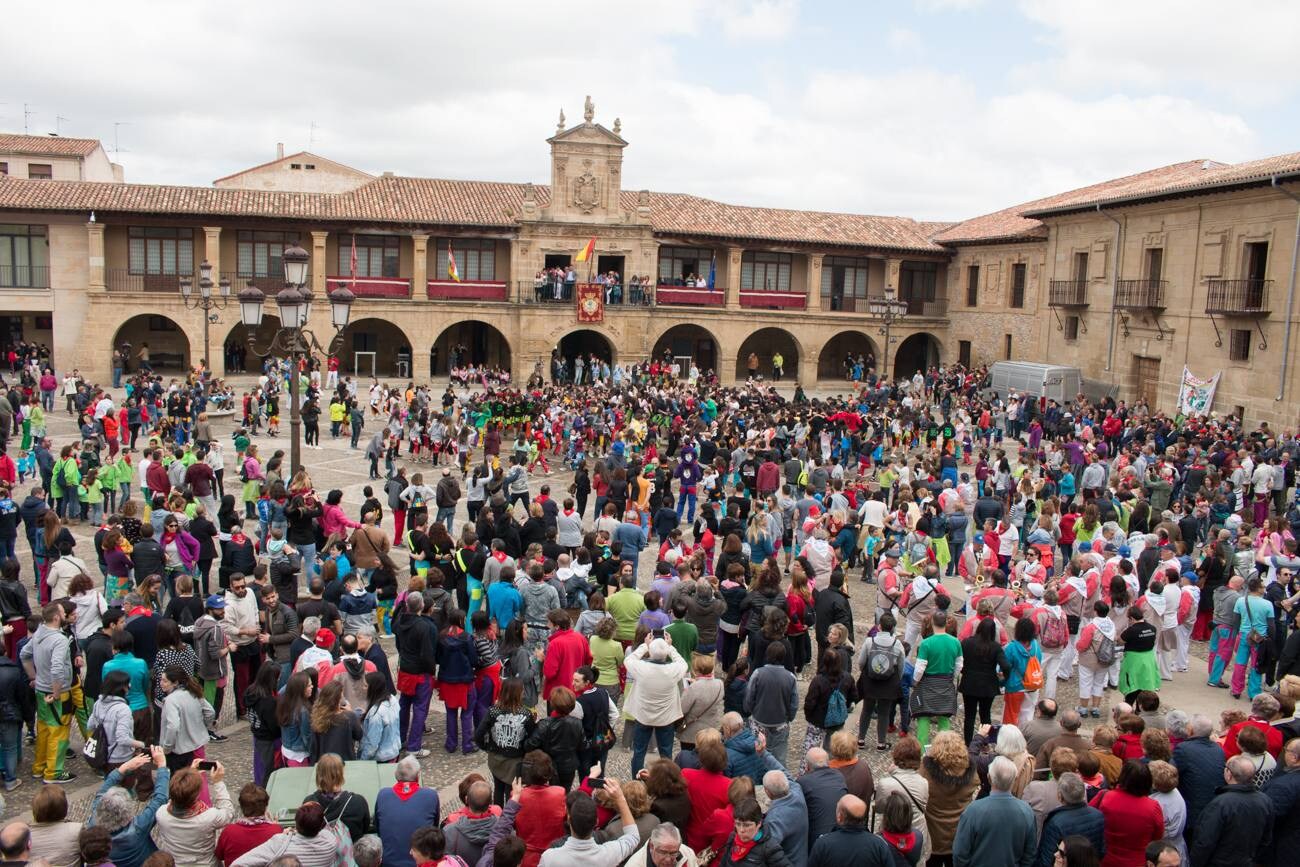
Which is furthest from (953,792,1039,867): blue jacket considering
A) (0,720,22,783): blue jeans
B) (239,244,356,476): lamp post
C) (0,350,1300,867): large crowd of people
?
(239,244,356,476): lamp post

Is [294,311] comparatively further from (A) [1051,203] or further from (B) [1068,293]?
(A) [1051,203]

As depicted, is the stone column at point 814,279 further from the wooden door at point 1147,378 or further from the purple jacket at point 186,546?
the purple jacket at point 186,546

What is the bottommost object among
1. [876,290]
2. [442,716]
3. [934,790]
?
[442,716]

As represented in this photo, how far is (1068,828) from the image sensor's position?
6418mm

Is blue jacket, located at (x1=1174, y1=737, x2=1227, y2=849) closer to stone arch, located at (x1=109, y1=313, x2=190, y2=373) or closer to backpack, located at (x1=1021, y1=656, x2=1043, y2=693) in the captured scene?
backpack, located at (x1=1021, y1=656, x2=1043, y2=693)

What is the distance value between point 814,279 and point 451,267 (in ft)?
47.8

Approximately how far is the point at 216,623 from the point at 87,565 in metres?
7.50

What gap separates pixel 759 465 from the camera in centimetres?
1819

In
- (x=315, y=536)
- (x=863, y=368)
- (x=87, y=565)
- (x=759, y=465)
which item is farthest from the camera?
(x=863, y=368)

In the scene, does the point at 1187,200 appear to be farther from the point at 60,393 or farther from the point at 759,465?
the point at 60,393

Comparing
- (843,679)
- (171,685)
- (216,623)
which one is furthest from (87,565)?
(843,679)

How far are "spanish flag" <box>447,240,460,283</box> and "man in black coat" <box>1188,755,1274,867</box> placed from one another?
3416 centimetres

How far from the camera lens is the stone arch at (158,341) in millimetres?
38750

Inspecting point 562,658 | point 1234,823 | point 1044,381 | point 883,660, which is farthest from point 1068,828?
point 1044,381
